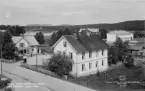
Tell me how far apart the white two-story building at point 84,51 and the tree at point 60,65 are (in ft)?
5.93

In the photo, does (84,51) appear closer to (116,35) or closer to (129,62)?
(129,62)

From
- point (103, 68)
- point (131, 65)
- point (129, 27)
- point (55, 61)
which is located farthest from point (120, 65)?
point (129, 27)

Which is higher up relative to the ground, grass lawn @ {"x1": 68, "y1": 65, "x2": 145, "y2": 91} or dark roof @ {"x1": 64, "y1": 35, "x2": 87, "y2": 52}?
dark roof @ {"x1": 64, "y1": 35, "x2": 87, "y2": 52}

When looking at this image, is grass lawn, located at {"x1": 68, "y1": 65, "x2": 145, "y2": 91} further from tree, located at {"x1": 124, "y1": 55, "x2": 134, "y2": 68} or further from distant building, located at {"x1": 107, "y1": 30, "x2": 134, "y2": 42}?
distant building, located at {"x1": 107, "y1": 30, "x2": 134, "y2": 42}

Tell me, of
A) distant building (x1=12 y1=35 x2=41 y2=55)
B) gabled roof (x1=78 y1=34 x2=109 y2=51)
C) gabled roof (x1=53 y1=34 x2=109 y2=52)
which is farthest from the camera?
distant building (x1=12 y1=35 x2=41 y2=55)

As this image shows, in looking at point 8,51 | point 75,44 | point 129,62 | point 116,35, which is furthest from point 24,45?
point 116,35

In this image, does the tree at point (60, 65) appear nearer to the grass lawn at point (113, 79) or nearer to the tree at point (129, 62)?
the grass lawn at point (113, 79)

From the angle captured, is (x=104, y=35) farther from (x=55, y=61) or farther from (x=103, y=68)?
(x=55, y=61)

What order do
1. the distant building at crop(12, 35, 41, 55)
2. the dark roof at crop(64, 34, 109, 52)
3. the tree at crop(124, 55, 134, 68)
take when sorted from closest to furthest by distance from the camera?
1. the dark roof at crop(64, 34, 109, 52)
2. the tree at crop(124, 55, 134, 68)
3. the distant building at crop(12, 35, 41, 55)

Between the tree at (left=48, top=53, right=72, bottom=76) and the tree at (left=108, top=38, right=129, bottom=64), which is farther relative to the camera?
the tree at (left=108, top=38, right=129, bottom=64)

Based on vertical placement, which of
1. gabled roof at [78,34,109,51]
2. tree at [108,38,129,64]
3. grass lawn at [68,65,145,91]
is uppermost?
gabled roof at [78,34,109,51]

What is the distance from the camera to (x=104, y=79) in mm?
27109

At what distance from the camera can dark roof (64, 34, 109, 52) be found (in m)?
28.4

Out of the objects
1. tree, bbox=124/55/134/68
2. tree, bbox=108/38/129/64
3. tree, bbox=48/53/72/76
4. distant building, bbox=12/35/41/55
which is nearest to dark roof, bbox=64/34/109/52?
tree, bbox=48/53/72/76
